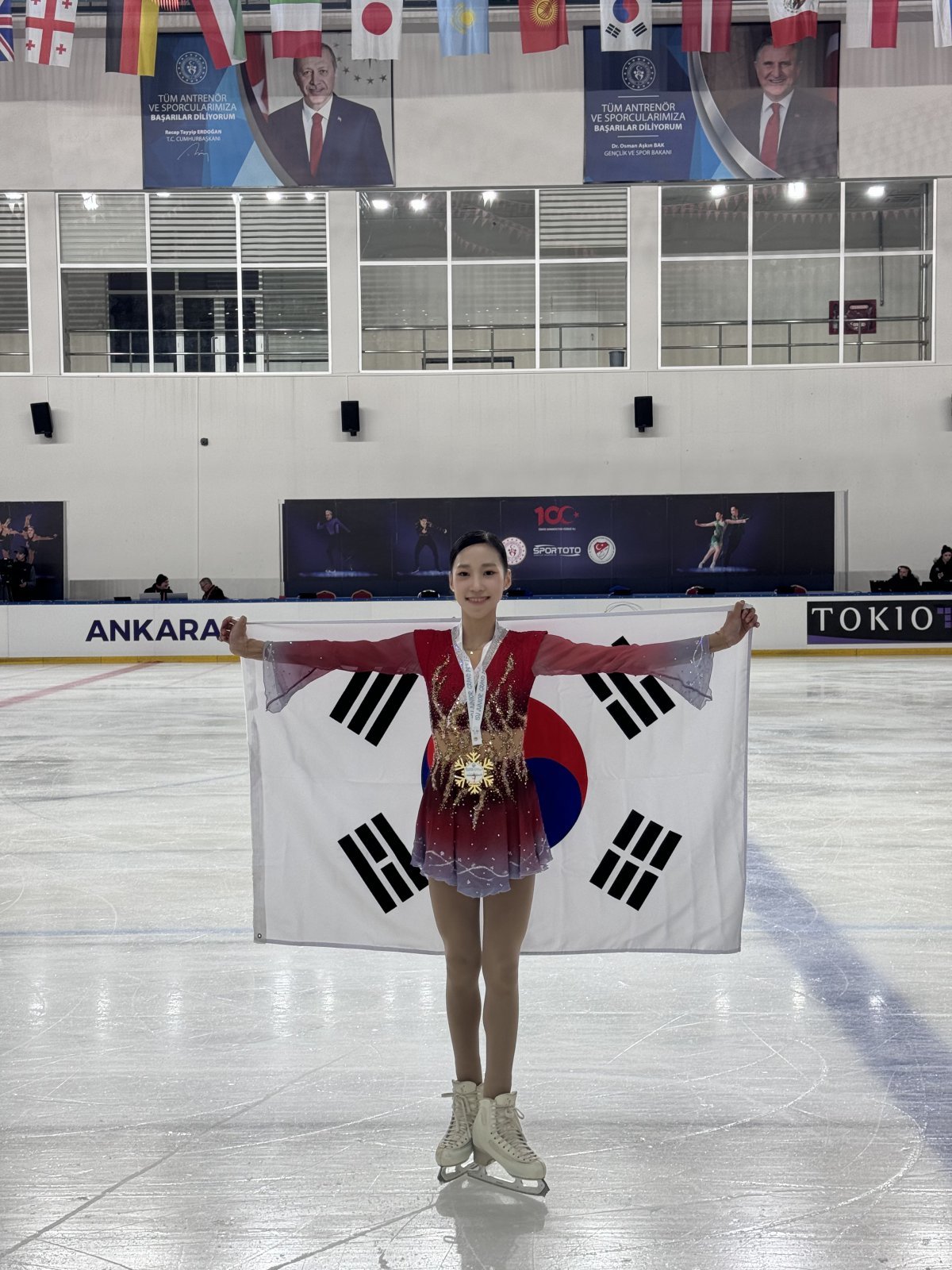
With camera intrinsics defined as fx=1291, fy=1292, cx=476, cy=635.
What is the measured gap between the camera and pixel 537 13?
19062mm

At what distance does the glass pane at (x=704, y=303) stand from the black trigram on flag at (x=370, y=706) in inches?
944

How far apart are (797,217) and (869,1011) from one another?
965 inches

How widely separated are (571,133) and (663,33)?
2.29 meters

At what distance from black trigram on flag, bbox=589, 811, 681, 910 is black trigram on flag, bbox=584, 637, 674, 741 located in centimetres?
30

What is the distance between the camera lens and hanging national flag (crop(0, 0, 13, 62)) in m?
19.2

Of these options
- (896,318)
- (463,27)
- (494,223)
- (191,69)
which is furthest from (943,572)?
(191,69)

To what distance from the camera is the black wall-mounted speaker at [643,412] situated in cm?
2394

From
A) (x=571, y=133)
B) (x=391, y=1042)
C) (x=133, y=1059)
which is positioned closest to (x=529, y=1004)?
(x=391, y=1042)

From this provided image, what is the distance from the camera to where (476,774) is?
331 cm

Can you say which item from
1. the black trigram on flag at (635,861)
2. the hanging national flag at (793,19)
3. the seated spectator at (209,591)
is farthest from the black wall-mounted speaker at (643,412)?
the black trigram on flag at (635,861)

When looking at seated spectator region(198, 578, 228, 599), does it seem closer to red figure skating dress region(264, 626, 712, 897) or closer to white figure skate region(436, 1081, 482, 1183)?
red figure skating dress region(264, 626, 712, 897)

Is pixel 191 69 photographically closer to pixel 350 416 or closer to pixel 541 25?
pixel 350 416

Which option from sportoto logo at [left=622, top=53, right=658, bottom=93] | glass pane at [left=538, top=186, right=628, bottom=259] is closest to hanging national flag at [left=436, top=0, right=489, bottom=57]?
sportoto logo at [left=622, top=53, right=658, bottom=93]

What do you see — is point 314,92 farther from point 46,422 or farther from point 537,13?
point 46,422
